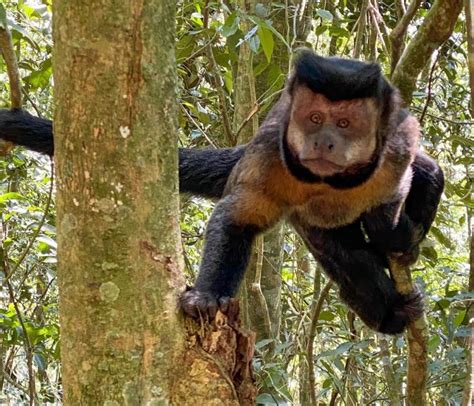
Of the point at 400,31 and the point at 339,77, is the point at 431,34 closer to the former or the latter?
the point at 400,31

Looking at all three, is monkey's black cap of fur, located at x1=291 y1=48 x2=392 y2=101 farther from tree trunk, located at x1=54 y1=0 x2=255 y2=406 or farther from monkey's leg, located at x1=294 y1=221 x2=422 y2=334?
tree trunk, located at x1=54 y1=0 x2=255 y2=406

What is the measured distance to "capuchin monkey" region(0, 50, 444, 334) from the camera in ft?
8.46

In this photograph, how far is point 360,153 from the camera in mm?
2633

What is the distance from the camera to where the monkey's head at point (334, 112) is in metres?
2.49

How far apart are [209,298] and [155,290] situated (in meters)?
0.39

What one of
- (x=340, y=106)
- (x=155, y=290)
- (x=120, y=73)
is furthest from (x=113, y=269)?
(x=340, y=106)

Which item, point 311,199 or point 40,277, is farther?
point 40,277

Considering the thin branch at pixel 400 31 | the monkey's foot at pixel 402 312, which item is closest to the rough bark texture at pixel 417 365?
the monkey's foot at pixel 402 312

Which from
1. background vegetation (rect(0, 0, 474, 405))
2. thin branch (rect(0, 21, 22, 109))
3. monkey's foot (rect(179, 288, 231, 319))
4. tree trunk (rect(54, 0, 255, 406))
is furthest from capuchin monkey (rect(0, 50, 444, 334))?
tree trunk (rect(54, 0, 255, 406))

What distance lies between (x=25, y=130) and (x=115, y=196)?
5.34ft

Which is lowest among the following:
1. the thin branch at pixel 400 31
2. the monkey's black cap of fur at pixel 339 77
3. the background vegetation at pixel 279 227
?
the background vegetation at pixel 279 227

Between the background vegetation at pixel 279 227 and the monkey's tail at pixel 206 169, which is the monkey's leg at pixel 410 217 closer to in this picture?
the background vegetation at pixel 279 227

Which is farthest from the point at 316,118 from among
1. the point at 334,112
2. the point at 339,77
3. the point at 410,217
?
the point at 410,217

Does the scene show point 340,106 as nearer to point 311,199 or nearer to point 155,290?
point 311,199
